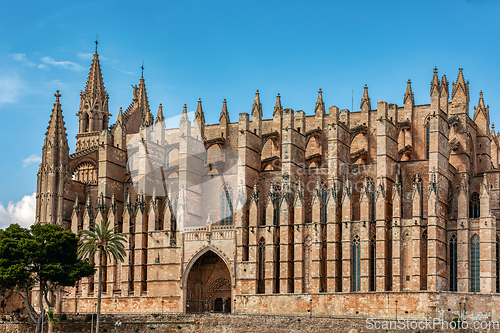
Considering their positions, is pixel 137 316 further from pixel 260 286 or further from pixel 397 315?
pixel 397 315

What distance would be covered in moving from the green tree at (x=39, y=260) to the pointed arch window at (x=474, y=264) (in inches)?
1077

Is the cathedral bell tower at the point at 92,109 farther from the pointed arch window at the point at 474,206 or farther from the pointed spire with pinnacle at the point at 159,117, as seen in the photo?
the pointed arch window at the point at 474,206

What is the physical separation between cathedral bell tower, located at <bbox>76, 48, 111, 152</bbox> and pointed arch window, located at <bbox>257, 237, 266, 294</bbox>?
28.2m

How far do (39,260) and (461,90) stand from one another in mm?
34342

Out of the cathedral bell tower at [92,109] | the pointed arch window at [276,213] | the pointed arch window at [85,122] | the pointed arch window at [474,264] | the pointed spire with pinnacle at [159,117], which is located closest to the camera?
the pointed arch window at [474,264]

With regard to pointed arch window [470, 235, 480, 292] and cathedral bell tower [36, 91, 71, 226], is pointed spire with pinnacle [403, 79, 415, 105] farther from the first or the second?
cathedral bell tower [36, 91, 71, 226]

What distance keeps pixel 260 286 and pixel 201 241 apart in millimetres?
6029

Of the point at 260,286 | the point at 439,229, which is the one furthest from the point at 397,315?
the point at 260,286

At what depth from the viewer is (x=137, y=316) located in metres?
66.6

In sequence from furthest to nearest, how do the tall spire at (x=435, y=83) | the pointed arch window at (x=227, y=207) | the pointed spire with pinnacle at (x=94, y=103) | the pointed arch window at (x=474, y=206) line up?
the pointed spire with pinnacle at (x=94, y=103) → the pointed arch window at (x=227, y=207) → the pointed arch window at (x=474, y=206) → the tall spire at (x=435, y=83)

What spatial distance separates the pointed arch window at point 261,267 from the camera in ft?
221

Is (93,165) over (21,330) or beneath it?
over

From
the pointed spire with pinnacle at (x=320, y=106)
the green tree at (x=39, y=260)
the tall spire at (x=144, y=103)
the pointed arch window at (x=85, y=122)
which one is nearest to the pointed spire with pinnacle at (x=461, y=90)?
the pointed spire with pinnacle at (x=320, y=106)

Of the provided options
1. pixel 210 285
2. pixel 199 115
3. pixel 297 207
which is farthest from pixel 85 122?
pixel 297 207
